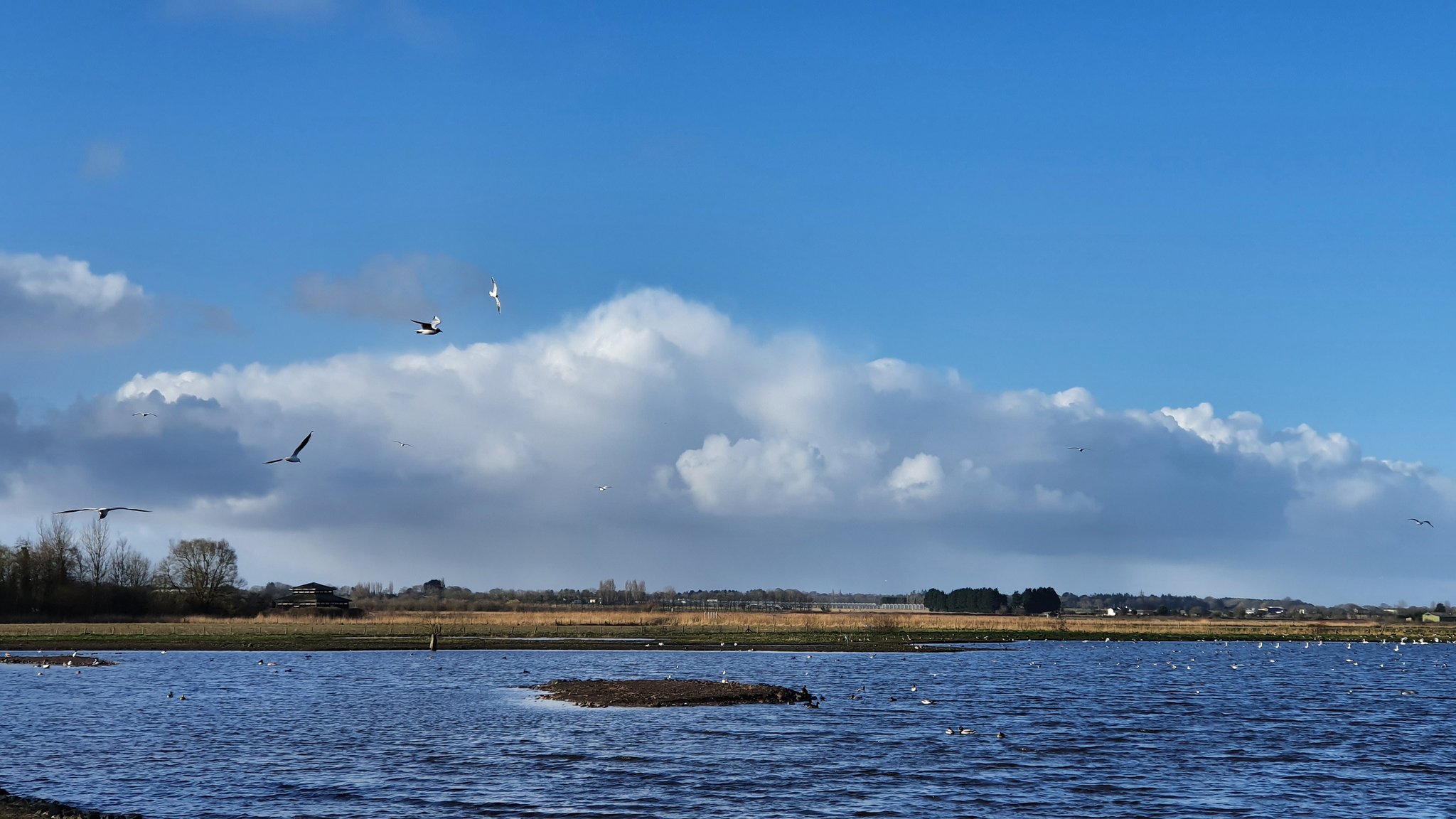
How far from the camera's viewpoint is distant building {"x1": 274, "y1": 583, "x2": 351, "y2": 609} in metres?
156

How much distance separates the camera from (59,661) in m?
79.9

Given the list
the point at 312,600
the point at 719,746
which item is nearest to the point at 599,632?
the point at 312,600

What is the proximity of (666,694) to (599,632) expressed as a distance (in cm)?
7517

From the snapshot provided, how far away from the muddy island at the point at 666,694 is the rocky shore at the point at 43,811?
26.8 m

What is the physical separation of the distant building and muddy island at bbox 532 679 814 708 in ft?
346

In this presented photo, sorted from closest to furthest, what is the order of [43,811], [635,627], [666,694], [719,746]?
[43,811], [719,746], [666,694], [635,627]

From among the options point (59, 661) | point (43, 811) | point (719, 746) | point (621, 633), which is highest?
point (621, 633)

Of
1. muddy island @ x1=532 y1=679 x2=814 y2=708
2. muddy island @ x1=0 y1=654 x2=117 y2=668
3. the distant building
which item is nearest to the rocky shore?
muddy island @ x1=532 y1=679 x2=814 y2=708

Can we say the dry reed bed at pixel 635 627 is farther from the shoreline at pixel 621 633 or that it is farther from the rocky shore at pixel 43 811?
the rocky shore at pixel 43 811

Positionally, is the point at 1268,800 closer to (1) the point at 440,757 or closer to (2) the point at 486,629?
(1) the point at 440,757

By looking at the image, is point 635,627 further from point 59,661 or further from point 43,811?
point 43,811

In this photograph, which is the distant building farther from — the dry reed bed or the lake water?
the lake water

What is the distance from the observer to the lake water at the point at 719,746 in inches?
1270

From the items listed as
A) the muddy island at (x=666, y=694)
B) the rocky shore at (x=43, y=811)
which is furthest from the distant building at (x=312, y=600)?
the rocky shore at (x=43, y=811)
